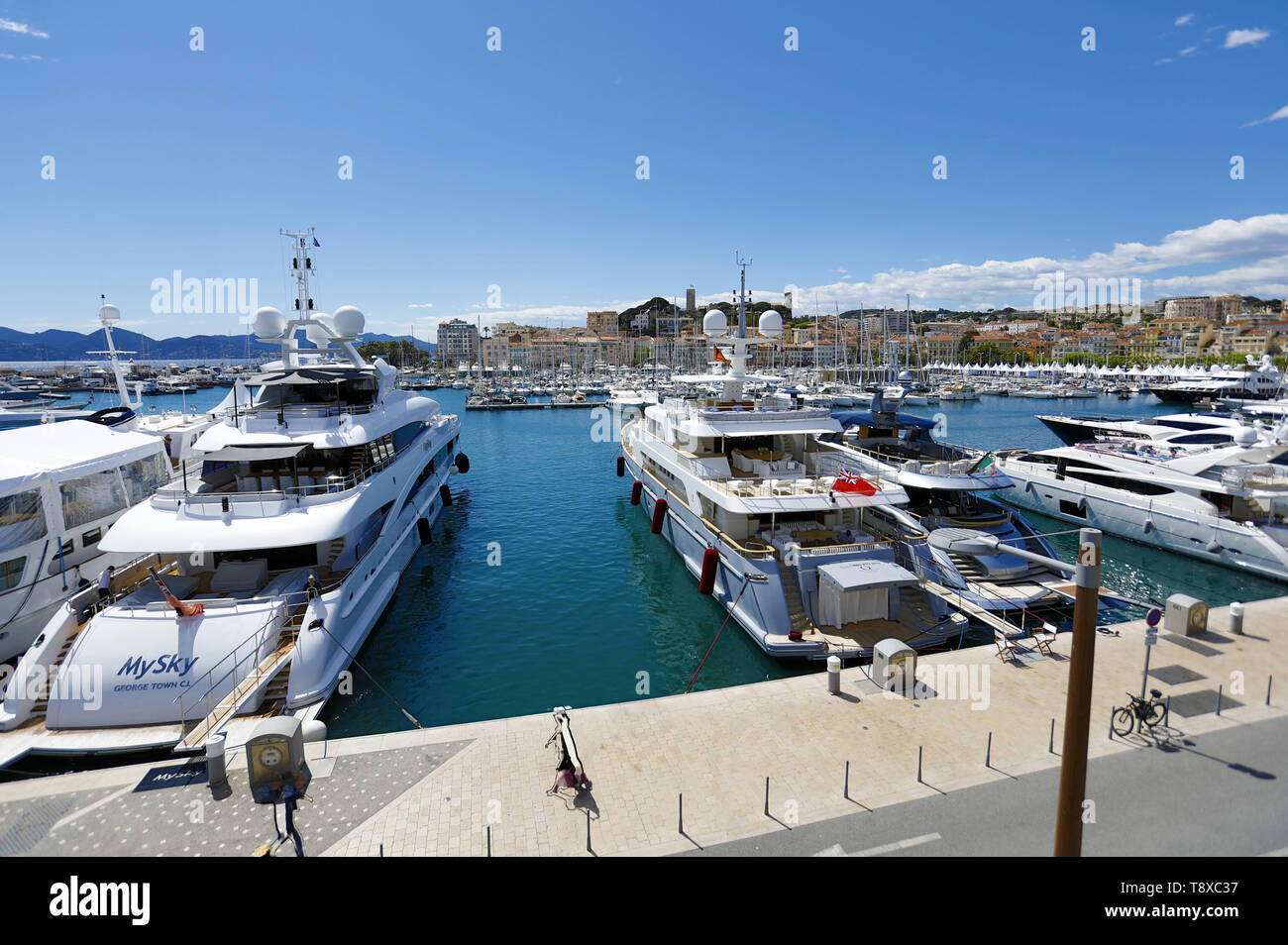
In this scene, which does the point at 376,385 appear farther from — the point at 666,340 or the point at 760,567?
the point at 666,340

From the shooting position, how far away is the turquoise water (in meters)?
16.0

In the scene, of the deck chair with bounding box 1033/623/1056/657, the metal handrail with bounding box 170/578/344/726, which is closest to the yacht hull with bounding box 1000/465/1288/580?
the deck chair with bounding box 1033/623/1056/657

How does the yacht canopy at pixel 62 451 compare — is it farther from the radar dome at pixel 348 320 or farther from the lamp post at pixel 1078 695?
the lamp post at pixel 1078 695

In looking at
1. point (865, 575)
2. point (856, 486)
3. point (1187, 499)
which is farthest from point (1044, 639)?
point (1187, 499)

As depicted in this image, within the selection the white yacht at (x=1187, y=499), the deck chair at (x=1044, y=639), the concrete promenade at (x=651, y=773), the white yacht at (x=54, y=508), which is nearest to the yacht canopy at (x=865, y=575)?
the concrete promenade at (x=651, y=773)

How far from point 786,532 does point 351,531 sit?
526 inches

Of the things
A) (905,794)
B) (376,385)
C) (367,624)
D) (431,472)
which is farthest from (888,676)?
(431,472)

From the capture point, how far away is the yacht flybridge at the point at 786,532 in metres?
17.3

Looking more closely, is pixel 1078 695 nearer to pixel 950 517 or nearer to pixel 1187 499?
pixel 950 517
